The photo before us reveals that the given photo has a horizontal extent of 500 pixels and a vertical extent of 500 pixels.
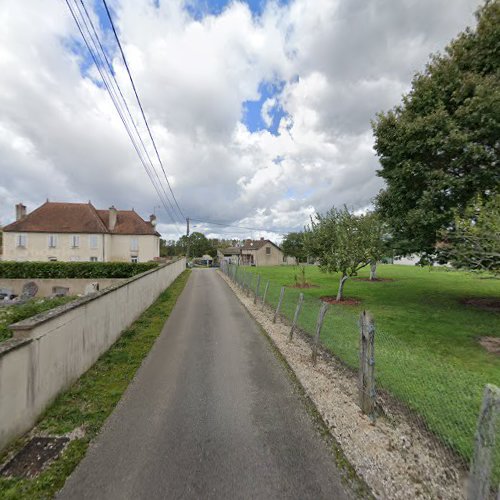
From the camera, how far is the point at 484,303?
43.6 ft

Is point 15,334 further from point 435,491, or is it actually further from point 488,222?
point 488,222

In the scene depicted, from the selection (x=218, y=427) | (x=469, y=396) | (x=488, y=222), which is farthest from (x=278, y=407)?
(x=488, y=222)

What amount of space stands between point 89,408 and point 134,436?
1241 mm

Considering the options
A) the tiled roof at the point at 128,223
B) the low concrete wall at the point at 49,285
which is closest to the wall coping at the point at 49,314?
the low concrete wall at the point at 49,285

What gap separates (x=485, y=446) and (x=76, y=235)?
130 feet

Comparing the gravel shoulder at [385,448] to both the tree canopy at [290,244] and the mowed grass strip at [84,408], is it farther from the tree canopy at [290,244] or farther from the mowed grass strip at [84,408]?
the tree canopy at [290,244]

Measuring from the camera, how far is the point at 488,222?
7297mm

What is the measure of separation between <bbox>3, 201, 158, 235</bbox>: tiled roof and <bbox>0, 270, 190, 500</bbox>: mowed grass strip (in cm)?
3148

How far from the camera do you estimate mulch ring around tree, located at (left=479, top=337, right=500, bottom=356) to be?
7479mm

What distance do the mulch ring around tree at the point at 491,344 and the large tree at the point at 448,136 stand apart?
3.98 m

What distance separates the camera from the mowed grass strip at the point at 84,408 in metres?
2.89

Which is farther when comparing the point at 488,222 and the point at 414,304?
the point at 414,304

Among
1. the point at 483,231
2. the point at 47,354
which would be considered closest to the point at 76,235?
the point at 47,354

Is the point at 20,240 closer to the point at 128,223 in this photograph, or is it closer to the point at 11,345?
the point at 128,223
